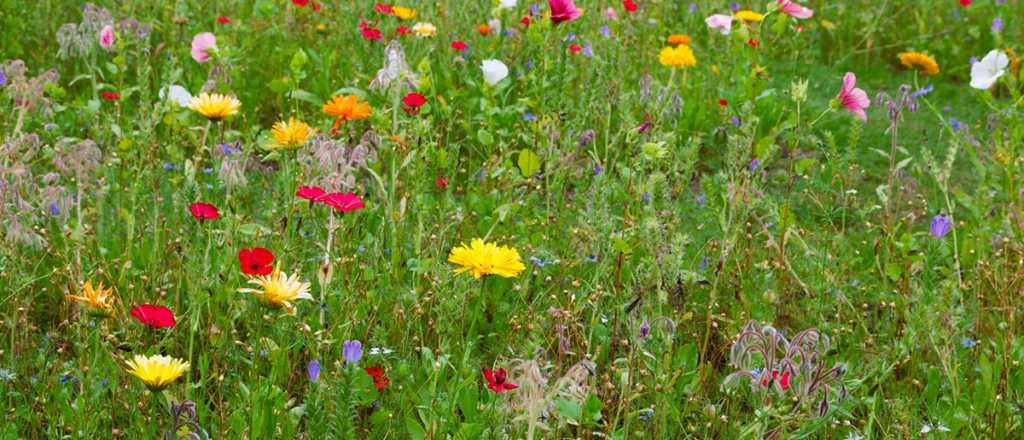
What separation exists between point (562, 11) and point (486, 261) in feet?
3.52

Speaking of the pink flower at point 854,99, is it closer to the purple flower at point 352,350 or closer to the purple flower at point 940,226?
the purple flower at point 940,226

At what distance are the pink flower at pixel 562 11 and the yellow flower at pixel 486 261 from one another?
100 centimetres

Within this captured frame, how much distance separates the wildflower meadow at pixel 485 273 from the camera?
2.26m

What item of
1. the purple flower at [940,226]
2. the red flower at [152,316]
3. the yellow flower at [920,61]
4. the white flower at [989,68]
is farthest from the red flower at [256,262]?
the yellow flower at [920,61]

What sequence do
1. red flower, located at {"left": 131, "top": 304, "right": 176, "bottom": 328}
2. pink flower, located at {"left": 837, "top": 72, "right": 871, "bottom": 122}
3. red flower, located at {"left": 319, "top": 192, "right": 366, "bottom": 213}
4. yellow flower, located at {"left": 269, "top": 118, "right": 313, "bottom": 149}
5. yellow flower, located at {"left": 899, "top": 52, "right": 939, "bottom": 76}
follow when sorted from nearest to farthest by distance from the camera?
red flower, located at {"left": 131, "top": 304, "right": 176, "bottom": 328} → red flower, located at {"left": 319, "top": 192, "right": 366, "bottom": 213} → yellow flower, located at {"left": 269, "top": 118, "right": 313, "bottom": 149} → pink flower, located at {"left": 837, "top": 72, "right": 871, "bottom": 122} → yellow flower, located at {"left": 899, "top": 52, "right": 939, "bottom": 76}

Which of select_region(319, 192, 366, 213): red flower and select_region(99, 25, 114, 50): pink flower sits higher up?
select_region(319, 192, 366, 213): red flower

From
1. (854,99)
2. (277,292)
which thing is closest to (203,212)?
(277,292)

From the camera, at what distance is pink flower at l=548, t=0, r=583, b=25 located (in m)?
3.24

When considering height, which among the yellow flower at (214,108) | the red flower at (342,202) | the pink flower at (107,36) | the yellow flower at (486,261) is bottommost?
the pink flower at (107,36)

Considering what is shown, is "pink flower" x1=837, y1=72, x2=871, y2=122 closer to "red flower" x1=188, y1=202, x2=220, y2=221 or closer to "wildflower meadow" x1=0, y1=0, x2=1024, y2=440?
"wildflower meadow" x1=0, y1=0, x2=1024, y2=440

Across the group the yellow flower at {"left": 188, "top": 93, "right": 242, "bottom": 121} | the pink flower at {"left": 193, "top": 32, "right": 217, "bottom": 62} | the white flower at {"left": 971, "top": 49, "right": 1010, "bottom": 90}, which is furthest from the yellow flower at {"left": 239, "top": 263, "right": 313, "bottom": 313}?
the white flower at {"left": 971, "top": 49, "right": 1010, "bottom": 90}

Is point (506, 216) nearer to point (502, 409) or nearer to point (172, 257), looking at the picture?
point (172, 257)

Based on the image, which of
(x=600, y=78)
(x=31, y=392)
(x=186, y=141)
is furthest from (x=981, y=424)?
(x=186, y=141)

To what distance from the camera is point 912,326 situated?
2.55 m
